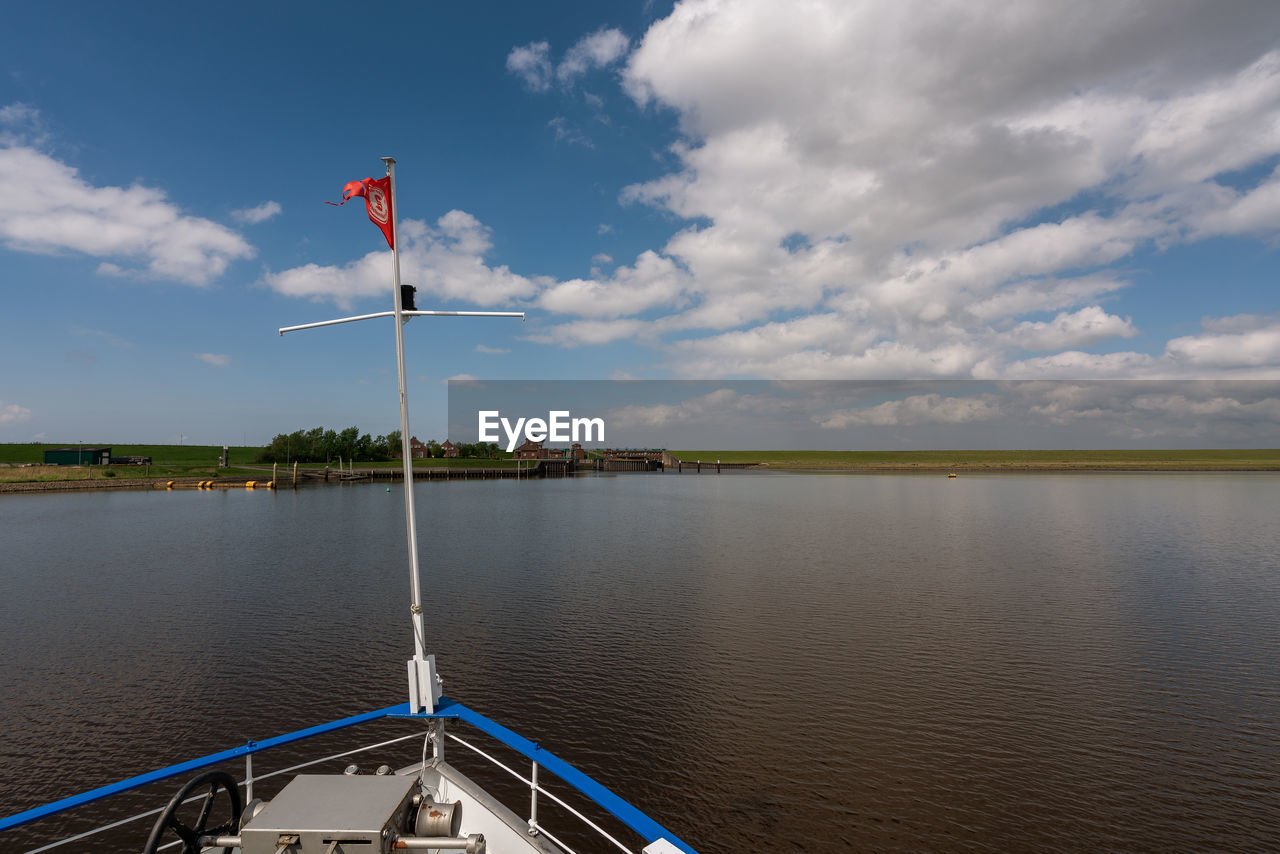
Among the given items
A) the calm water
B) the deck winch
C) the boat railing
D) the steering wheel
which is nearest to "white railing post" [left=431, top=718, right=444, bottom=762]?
the boat railing

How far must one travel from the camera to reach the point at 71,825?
11281mm

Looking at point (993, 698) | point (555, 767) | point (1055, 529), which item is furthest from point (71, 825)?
point (1055, 529)

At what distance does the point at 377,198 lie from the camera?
29.5ft

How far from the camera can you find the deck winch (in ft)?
13.5

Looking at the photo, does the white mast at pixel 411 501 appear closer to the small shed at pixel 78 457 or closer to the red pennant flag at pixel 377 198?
the red pennant flag at pixel 377 198

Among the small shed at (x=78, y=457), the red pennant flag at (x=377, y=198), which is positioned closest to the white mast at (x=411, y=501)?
the red pennant flag at (x=377, y=198)

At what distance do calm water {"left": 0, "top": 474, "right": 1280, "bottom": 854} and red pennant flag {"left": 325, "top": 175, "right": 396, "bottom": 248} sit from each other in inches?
457

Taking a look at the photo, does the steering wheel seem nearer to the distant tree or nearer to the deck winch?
the deck winch

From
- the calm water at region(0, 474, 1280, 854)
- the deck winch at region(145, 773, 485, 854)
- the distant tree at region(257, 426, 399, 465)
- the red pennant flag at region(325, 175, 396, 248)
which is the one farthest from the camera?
the distant tree at region(257, 426, 399, 465)

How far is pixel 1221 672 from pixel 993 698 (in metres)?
8.71

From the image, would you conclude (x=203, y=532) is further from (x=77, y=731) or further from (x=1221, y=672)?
(x=1221, y=672)

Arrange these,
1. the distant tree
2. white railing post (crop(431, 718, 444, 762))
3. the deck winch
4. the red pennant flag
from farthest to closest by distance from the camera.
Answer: the distant tree < the red pennant flag < white railing post (crop(431, 718, 444, 762)) < the deck winch

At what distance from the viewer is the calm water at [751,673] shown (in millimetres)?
11766

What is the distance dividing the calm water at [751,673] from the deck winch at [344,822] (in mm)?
7516
